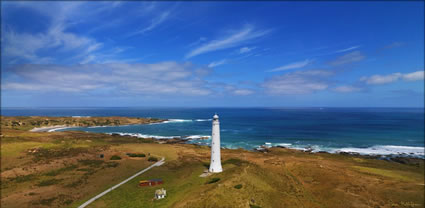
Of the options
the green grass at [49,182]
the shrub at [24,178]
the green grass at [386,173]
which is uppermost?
the shrub at [24,178]

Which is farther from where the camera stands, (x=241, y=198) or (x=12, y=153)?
(x=12, y=153)

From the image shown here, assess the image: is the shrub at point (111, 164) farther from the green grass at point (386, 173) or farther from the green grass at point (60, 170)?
the green grass at point (386, 173)

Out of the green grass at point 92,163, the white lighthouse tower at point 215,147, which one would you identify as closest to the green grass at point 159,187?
the white lighthouse tower at point 215,147

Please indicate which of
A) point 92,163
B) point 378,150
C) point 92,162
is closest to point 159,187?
point 92,163

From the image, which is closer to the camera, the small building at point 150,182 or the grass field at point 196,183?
the grass field at point 196,183

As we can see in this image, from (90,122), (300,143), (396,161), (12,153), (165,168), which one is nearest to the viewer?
(165,168)

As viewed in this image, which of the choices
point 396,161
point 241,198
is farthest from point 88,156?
point 396,161

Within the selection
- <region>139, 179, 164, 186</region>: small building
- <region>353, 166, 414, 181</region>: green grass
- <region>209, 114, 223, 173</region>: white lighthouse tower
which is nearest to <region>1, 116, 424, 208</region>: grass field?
<region>353, 166, 414, 181</region>: green grass

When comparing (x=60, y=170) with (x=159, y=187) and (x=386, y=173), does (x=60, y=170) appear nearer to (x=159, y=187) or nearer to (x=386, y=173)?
(x=159, y=187)

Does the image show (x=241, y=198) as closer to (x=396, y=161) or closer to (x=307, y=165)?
(x=307, y=165)
